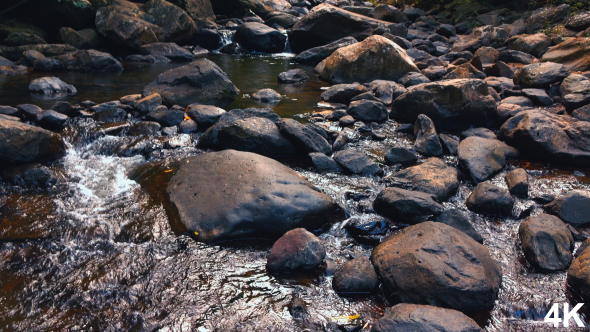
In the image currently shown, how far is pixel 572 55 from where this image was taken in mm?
9875

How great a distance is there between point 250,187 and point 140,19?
12503 millimetres

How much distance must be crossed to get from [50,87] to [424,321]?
954 centimetres

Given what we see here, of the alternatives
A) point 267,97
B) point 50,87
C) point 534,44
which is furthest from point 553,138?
point 50,87

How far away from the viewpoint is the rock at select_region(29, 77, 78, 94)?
9.09 m

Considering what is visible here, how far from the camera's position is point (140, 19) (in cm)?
1444

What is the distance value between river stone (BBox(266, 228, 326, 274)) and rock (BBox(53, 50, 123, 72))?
34.8ft

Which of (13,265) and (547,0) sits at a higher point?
(547,0)

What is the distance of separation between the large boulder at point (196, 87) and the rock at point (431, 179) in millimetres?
4274

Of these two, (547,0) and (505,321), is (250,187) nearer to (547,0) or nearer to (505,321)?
(505,321)

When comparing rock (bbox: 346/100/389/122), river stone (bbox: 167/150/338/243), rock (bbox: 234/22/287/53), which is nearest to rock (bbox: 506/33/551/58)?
rock (bbox: 346/100/389/122)

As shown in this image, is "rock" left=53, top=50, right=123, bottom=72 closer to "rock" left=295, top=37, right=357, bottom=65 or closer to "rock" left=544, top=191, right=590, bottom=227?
"rock" left=295, top=37, right=357, bottom=65

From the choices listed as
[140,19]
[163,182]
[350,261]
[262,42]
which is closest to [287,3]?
[262,42]

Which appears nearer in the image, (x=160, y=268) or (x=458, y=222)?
(x=160, y=268)

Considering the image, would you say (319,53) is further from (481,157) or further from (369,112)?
(481,157)
